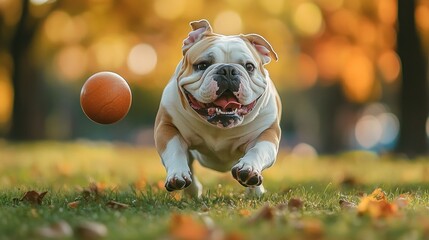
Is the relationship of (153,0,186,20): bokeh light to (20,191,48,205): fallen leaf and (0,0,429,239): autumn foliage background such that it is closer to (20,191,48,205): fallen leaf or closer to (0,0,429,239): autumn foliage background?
(0,0,429,239): autumn foliage background

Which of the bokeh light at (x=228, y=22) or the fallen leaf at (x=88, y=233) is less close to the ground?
the fallen leaf at (x=88, y=233)

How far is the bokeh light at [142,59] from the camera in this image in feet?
59.2

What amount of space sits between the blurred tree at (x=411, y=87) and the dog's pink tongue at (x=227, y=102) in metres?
8.21

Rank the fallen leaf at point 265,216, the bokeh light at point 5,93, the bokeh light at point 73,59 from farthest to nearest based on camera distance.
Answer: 1. the bokeh light at point 5,93
2. the bokeh light at point 73,59
3. the fallen leaf at point 265,216

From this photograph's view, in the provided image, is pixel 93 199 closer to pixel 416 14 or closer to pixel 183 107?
pixel 183 107

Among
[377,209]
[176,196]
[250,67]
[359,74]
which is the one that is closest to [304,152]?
[359,74]

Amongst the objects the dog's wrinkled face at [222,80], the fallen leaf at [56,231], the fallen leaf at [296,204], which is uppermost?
the dog's wrinkled face at [222,80]

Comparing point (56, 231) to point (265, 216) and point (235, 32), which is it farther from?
point (235, 32)

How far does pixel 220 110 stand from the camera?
15.8 ft

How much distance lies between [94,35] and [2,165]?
25.3 ft

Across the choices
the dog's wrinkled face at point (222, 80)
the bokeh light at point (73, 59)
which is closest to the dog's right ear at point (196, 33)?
the dog's wrinkled face at point (222, 80)

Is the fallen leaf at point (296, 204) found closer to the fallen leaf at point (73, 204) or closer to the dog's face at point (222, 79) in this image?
the dog's face at point (222, 79)

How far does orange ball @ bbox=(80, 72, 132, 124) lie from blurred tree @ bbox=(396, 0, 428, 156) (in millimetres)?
8031

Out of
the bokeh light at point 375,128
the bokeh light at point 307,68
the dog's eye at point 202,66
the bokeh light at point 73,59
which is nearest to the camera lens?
the dog's eye at point 202,66
